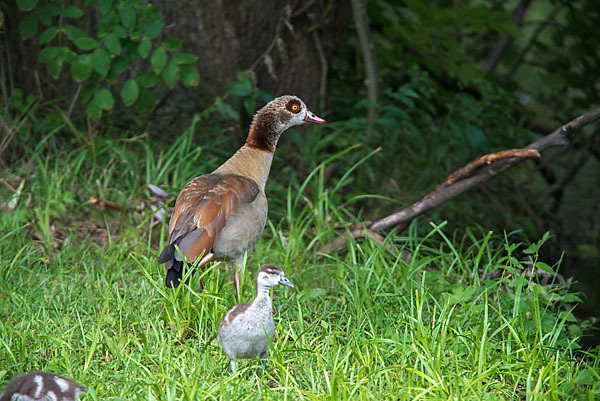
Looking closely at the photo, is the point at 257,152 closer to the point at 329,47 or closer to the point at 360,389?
the point at 360,389

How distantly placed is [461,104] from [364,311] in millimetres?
3790

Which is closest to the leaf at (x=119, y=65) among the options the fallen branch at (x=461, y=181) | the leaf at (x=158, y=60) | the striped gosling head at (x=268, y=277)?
the leaf at (x=158, y=60)

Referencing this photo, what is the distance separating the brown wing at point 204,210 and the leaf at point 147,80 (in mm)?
1551

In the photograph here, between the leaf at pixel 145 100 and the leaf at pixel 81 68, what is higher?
the leaf at pixel 81 68

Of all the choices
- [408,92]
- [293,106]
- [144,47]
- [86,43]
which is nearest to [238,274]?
[293,106]

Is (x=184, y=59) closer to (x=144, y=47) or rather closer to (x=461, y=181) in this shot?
(x=144, y=47)

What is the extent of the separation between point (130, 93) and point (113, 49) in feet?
1.29

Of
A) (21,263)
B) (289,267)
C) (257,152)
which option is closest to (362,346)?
(289,267)

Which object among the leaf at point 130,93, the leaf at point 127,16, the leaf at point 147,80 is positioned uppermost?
the leaf at point 127,16

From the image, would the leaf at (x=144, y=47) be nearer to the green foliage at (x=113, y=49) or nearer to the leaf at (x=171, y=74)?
the green foliage at (x=113, y=49)

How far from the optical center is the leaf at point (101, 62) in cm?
546

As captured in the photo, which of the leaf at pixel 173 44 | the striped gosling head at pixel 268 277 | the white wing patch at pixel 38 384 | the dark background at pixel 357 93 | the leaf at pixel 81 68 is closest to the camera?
the white wing patch at pixel 38 384

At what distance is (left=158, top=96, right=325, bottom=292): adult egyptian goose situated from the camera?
3.98 m

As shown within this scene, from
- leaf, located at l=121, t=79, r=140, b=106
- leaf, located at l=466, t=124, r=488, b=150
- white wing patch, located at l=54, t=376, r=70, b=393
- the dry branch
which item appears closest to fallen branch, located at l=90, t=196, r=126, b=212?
leaf, located at l=121, t=79, r=140, b=106
